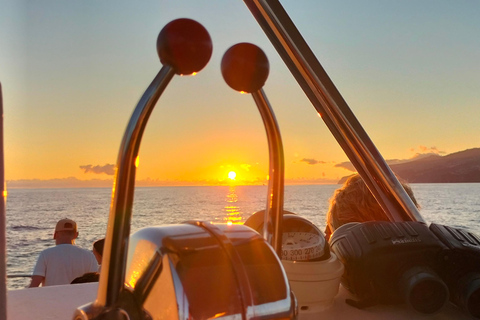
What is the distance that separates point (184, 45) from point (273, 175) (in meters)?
0.16

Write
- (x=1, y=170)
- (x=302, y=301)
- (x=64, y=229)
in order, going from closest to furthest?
(x=1, y=170), (x=302, y=301), (x=64, y=229)

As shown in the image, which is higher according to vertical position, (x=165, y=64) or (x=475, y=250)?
(x=165, y=64)

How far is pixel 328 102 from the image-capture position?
86 cm

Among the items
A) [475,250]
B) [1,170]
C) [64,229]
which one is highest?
[1,170]

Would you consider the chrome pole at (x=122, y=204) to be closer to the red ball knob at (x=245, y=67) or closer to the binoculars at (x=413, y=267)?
the red ball knob at (x=245, y=67)

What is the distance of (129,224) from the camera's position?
1.20ft

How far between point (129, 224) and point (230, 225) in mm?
98

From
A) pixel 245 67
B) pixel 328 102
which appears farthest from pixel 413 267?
pixel 245 67

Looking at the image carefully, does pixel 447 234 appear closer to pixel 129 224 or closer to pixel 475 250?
pixel 475 250

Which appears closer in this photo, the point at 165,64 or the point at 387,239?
the point at 165,64

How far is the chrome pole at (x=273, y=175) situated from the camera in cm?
46

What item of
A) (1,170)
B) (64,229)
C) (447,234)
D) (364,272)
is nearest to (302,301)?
(364,272)

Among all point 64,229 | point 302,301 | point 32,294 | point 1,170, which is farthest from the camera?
point 64,229

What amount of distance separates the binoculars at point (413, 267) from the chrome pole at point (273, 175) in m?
0.30
